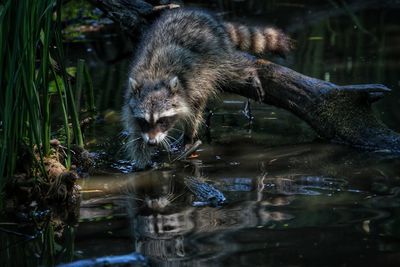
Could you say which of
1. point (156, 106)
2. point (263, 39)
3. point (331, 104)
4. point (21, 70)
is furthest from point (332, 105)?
point (21, 70)

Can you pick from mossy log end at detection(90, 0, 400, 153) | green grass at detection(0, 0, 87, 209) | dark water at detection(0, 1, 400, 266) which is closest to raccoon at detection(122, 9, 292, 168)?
mossy log end at detection(90, 0, 400, 153)

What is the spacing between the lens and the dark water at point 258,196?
3.34 m

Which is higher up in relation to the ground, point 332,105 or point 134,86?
point 134,86

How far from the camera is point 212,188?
4.26m

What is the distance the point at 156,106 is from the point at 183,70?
0.55 metres

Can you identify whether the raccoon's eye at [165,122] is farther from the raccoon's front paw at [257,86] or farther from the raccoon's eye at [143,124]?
the raccoon's front paw at [257,86]

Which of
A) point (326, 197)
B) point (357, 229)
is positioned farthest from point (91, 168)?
point (357, 229)

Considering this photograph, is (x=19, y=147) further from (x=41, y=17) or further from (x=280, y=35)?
(x=280, y=35)

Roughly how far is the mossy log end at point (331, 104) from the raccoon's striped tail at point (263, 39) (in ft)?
1.04

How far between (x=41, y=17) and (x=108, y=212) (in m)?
1.07

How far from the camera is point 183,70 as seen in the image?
571cm

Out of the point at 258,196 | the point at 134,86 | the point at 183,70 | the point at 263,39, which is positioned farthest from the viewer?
the point at 263,39

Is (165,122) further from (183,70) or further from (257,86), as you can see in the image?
(257,86)

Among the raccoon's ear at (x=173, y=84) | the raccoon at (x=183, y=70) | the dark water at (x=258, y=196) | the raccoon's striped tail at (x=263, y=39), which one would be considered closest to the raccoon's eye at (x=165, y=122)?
the raccoon at (x=183, y=70)
